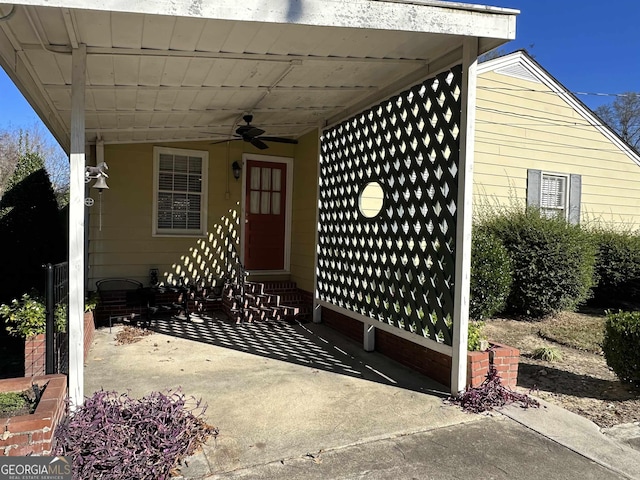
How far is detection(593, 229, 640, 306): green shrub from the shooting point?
8188 mm

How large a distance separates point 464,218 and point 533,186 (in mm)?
5396

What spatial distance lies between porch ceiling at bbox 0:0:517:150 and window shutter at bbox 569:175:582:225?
17.9 ft

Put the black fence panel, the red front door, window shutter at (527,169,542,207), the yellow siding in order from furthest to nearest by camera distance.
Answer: window shutter at (527,169,542,207)
the red front door
the yellow siding
the black fence panel

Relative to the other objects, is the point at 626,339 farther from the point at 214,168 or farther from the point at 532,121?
the point at 214,168

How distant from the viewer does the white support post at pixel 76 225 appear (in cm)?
332

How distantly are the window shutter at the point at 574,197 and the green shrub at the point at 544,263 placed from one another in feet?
5.80

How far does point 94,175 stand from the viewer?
4.45 m

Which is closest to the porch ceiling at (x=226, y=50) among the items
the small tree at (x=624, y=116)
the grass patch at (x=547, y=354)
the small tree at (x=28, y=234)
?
the small tree at (x=28, y=234)

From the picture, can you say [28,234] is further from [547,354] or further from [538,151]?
[538,151]

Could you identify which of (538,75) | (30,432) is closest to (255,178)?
(538,75)

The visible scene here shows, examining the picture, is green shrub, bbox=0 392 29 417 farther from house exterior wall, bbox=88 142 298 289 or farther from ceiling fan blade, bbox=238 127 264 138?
house exterior wall, bbox=88 142 298 289

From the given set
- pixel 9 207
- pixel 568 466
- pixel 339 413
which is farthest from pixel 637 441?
pixel 9 207

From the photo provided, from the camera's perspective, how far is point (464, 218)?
3.88 m

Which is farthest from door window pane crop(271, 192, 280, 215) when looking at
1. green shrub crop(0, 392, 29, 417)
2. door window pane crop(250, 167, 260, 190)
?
green shrub crop(0, 392, 29, 417)
